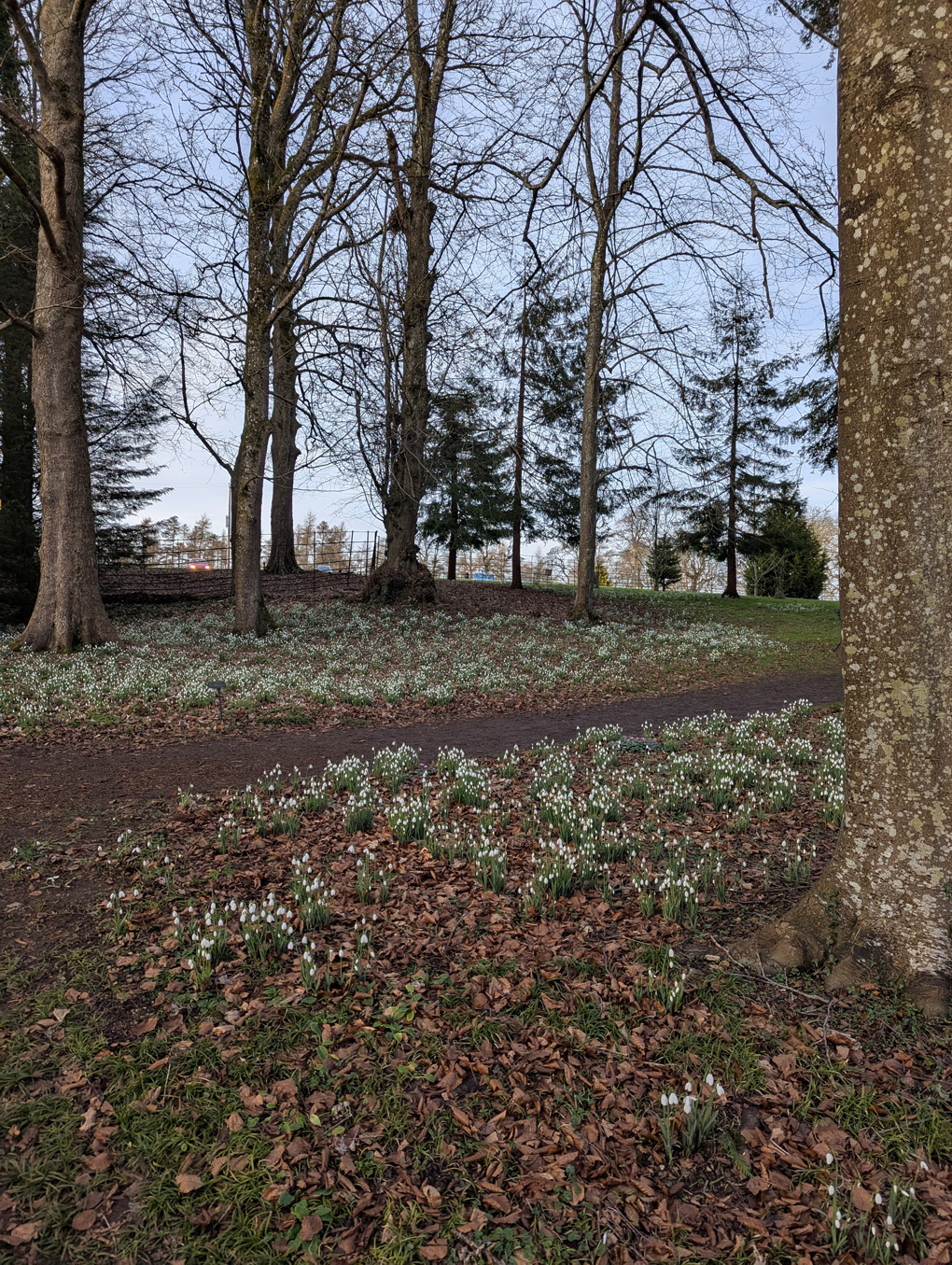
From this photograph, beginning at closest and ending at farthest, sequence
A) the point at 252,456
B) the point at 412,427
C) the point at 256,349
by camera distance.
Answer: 1. the point at 256,349
2. the point at 252,456
3. the point at 412,427

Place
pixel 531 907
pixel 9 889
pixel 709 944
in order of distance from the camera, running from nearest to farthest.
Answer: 1. pixel 709 944
2. pixel 531 907
3. pixel 9 889

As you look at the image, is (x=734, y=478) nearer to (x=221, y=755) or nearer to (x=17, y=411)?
(x=17, y=411)

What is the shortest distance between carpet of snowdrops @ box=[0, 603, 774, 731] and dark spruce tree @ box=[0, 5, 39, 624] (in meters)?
2.50

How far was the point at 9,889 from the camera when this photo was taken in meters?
4.37

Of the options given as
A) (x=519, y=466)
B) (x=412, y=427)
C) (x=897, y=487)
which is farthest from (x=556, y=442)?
(x=897, y=487)

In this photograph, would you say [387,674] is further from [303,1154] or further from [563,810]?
[303,1154]

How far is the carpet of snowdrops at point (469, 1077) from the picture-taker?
86.7 inches

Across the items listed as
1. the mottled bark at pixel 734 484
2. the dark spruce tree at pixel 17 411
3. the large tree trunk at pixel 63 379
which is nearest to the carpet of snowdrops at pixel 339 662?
the large tree trunk at pixel 63 379

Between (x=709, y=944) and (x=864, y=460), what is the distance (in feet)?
8.47

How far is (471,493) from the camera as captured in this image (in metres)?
28.1

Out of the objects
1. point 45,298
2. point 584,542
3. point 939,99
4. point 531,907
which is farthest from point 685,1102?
point 584,542

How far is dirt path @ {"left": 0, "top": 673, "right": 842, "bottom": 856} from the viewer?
19.3ft

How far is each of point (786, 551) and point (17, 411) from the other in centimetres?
3262

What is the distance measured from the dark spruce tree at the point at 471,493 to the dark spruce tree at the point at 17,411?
11.1 m
